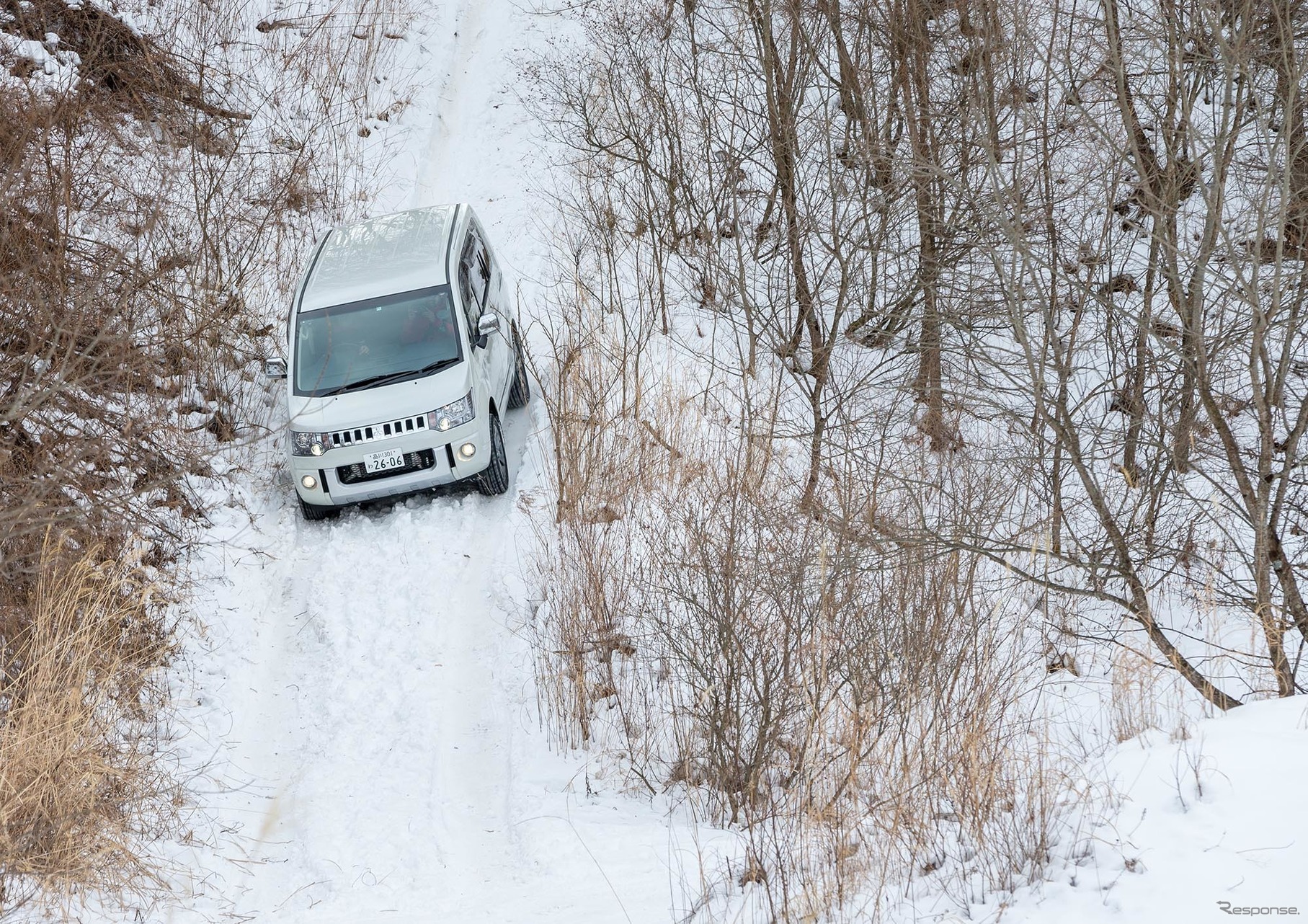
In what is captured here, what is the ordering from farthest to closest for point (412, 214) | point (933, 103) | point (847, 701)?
point (933, 103)
point (412, 214)
point (847, 701)

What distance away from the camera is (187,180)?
14500mm

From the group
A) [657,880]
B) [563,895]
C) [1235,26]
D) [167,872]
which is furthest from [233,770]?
A: [1235,26]

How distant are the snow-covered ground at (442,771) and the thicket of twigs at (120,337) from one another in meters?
0.50

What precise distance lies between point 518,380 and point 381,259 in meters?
2.03

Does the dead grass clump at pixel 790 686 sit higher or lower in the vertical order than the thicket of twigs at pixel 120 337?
lower

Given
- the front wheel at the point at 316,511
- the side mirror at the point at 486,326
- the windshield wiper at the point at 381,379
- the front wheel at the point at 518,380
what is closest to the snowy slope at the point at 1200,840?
the side mirror at the point at 486,326

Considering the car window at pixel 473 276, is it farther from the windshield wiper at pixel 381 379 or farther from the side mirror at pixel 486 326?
the windshield wiper at pixel 381 379

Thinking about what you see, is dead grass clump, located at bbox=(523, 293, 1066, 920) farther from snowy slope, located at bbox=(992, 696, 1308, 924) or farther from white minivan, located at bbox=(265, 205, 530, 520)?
white minivan, located at bbox=(265, 205, 530, 520)

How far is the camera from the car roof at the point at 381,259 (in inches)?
379

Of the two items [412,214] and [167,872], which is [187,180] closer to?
[412,214]

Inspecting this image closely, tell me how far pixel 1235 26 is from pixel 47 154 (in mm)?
10461

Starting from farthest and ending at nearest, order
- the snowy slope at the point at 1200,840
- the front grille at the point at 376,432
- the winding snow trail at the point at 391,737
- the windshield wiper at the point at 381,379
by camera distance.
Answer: the windshield wiper at the point at 381,379, the front grille at the point at 376,432, the winding snow trail at the point at 391,737, the snowy slope at the point at 1200,840

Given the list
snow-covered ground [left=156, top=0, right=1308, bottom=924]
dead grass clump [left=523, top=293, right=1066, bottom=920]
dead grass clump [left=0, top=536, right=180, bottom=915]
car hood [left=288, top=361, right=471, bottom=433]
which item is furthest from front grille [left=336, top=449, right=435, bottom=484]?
dead grass clump [left=0, top=536, right=180, bottom=915]

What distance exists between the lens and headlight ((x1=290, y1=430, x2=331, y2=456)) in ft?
29.6
